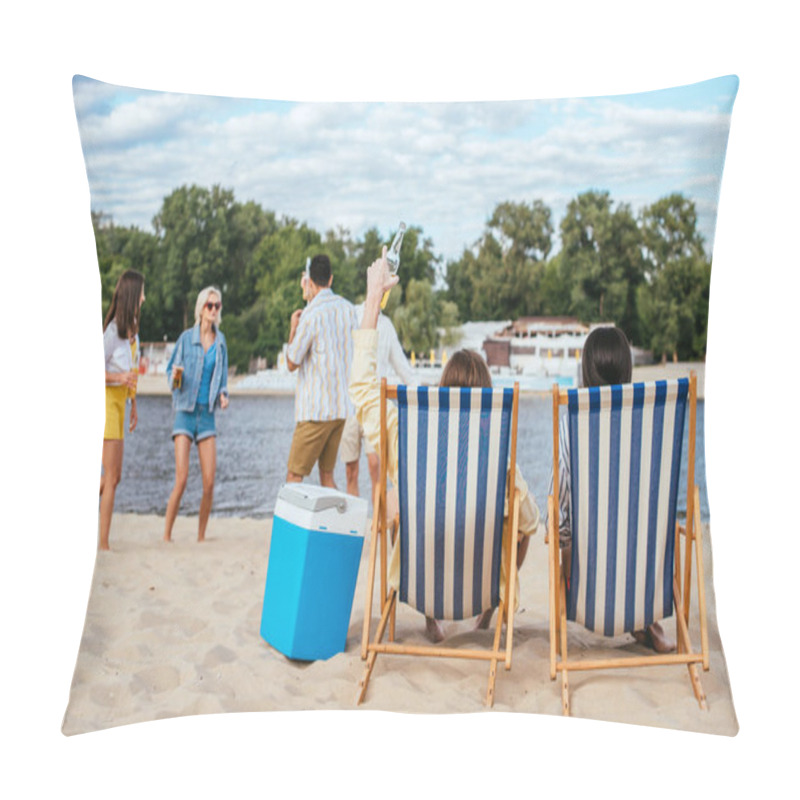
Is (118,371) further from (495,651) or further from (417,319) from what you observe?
(495,651)

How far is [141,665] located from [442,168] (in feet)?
7.86

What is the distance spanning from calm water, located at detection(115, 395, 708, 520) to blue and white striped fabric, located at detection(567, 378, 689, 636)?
55 centimetres

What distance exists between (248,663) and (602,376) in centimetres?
186

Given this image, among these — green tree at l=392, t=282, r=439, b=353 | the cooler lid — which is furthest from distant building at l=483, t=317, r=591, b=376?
the cooler lid

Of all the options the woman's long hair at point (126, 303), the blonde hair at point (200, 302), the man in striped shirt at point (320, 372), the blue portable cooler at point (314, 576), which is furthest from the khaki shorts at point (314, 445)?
the woman's long hair at point (126, 303)

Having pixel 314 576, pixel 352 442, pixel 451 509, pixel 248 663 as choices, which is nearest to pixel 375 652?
pixel 314 576

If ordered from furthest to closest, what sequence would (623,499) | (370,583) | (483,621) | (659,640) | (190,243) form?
(190,243)
(483,621)
(659,640)
(370,583)
(623,499)

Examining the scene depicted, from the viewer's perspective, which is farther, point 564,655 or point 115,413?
point 115,413

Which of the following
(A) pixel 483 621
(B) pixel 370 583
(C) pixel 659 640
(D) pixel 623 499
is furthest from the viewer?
(A) pixel 483 621

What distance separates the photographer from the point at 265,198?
206 inches

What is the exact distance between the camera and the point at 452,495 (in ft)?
15.6

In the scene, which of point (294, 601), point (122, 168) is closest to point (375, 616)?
point (294, 601)

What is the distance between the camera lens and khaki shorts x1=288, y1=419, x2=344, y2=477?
534 centimetres

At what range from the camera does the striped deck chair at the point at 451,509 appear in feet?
15.5
